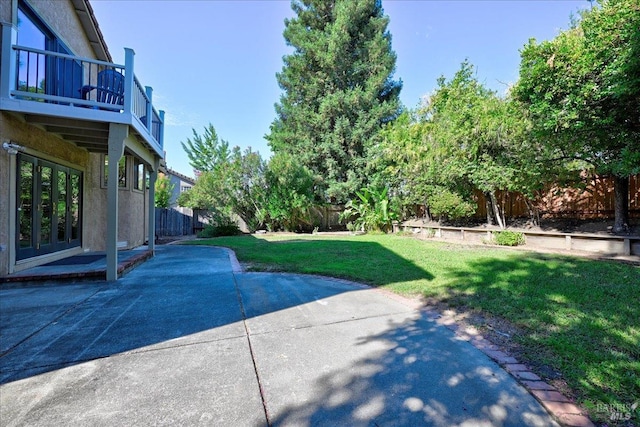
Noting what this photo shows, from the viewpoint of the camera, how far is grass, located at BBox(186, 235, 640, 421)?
2389mm

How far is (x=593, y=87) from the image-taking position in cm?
609

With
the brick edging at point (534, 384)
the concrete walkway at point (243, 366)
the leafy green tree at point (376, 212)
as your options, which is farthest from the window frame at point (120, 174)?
the leafy green tree at point (376, 212)

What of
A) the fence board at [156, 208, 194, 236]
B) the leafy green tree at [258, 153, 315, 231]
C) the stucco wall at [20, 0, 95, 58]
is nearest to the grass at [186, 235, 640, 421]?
the stucco wall at [20, 0, 95, 58]

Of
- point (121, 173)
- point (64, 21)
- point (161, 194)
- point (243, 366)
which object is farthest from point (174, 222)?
point (243, 366)

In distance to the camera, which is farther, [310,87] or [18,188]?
[310,87]

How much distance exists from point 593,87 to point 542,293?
15.6 feet

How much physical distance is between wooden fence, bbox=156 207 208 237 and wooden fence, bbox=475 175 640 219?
15.5m

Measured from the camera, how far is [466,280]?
5.15m

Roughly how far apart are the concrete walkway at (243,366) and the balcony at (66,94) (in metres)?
3.17

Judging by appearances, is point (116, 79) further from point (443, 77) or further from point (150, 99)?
point (443, 77)

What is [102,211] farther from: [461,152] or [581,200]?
[581,200]

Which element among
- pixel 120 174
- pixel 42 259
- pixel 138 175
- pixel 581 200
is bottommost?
pixel 42 259

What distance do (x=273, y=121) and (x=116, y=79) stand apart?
56.4 ft

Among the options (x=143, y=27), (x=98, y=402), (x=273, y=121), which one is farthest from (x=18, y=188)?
(x=273, y=121)
